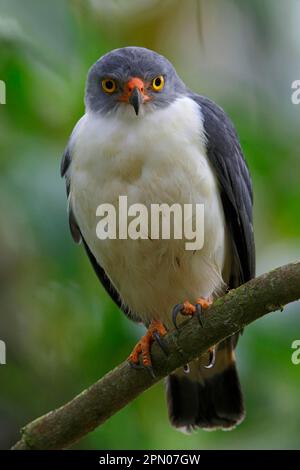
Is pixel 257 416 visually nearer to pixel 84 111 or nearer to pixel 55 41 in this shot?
pixel 84 111

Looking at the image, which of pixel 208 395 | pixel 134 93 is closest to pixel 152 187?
pixel 134 93

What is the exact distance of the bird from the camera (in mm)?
4359

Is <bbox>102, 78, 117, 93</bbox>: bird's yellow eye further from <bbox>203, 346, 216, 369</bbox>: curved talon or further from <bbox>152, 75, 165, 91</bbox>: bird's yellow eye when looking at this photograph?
<bbox>203, 346, 216, 369</bbox>: curved talon

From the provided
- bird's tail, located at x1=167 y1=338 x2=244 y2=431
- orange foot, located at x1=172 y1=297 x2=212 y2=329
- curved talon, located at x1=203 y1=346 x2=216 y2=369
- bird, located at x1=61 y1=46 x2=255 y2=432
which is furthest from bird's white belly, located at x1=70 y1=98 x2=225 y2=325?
bird's tail, located at x1=167 y1=338 x2=244 y2=431

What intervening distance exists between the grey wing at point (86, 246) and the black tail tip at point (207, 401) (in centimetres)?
57

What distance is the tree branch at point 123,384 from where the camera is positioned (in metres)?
3.82

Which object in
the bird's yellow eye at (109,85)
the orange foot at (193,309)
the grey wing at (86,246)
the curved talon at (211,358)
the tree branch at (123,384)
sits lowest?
the tree branch at (123,384)

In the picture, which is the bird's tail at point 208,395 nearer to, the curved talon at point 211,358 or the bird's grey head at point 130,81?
the curved talon at point 211,358

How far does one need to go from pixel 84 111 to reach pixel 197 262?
3.53 feet

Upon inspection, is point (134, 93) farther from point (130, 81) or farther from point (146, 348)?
point (146, 348)

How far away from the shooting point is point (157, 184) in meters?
4.33

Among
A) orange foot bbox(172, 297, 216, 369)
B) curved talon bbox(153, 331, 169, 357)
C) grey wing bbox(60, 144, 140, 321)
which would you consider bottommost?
curved talon bbox(153, 331, 169, 357)

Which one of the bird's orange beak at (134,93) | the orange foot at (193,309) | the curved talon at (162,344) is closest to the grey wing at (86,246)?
the bird's orange beak at (134,93)

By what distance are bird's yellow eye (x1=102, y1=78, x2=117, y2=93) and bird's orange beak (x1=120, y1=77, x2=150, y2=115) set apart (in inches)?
3.3
